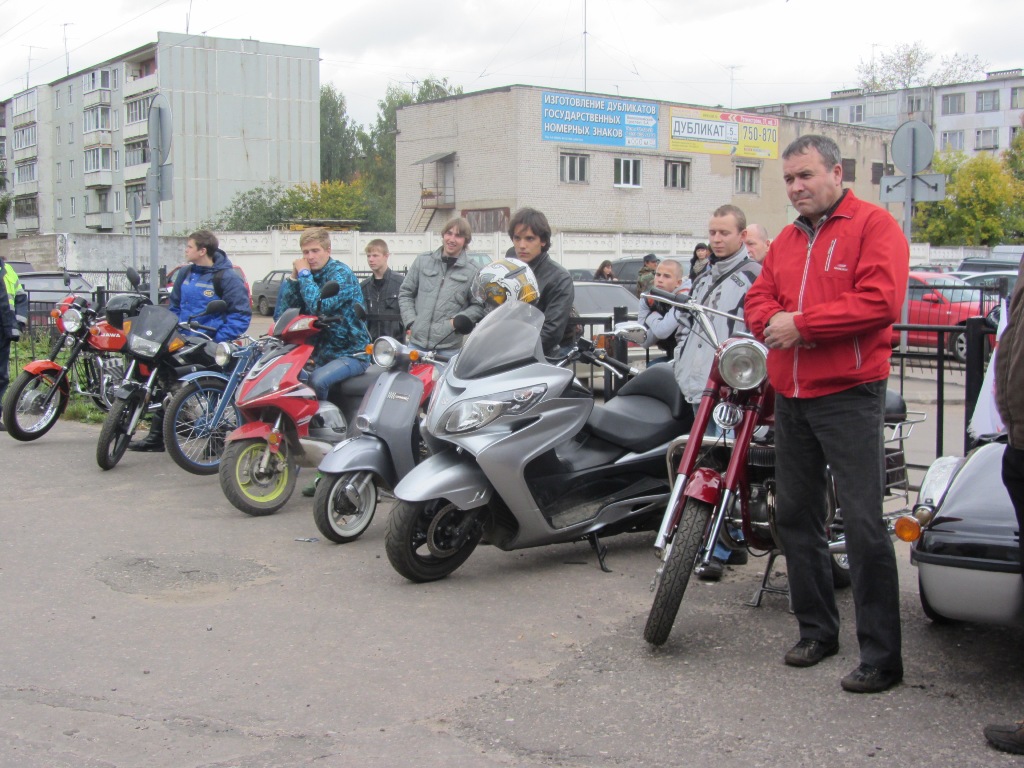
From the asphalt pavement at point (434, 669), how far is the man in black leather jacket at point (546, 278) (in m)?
1.23

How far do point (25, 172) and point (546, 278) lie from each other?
8473 centimetres

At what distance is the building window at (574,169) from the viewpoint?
4991 cm

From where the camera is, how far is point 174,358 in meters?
8.98

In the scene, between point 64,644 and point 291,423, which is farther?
point 291,423

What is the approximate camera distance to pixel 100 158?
7019cm

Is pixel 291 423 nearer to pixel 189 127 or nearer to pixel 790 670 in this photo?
pixel 790 670

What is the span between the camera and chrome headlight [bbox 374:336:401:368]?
646 centimetres

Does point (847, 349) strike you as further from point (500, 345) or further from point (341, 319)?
point (341, 319)

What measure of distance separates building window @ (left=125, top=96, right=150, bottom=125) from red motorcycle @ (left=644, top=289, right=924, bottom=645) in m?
66.4

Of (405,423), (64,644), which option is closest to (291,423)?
(405,423)

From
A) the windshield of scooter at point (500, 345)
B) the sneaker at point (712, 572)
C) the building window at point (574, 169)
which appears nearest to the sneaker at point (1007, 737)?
the sneaker at point (712, 572)

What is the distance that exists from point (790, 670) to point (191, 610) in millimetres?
2775

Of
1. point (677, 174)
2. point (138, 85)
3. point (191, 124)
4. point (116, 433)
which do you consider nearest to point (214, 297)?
point (116, 433)

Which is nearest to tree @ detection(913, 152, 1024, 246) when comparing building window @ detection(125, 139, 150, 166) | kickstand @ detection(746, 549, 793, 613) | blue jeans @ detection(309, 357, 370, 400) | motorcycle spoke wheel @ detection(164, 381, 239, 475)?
building window @ detection(125, 139, 150, 166)
